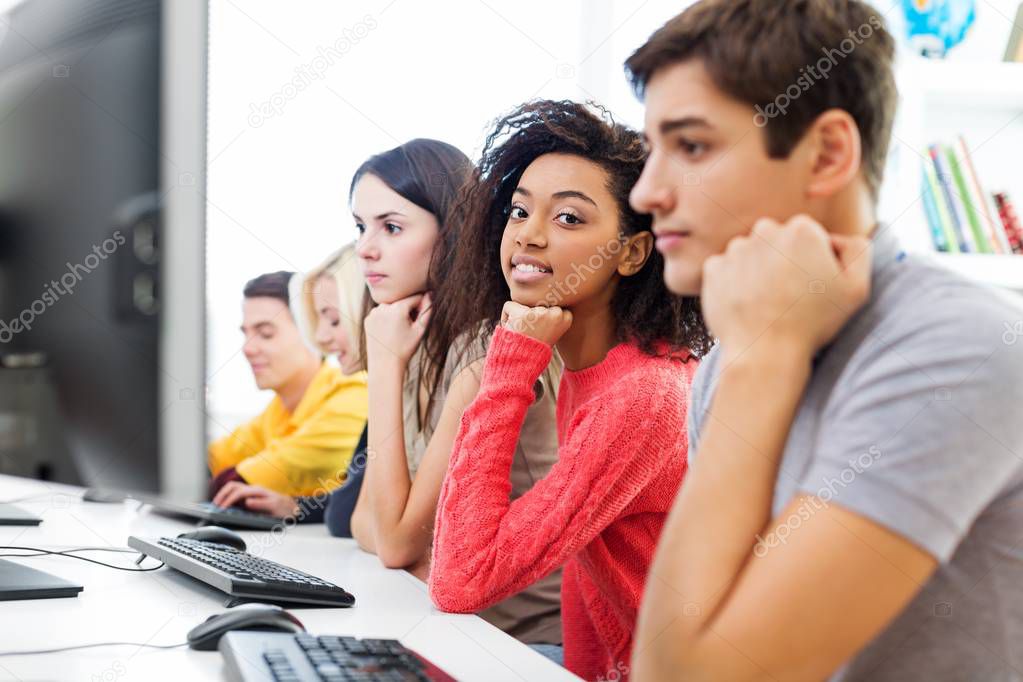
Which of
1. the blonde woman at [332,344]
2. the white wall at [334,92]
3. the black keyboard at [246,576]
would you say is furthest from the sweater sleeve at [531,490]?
the white wall at [334,92]

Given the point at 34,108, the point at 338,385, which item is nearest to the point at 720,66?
the point at 34,108

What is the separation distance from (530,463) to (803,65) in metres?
0.96

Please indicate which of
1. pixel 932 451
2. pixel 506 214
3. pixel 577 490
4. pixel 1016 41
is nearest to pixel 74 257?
pixel 506 214

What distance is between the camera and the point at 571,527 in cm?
120

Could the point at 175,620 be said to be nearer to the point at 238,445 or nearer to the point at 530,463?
the point at 530,463

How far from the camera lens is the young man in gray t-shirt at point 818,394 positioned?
693 mm

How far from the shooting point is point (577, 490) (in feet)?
3.93

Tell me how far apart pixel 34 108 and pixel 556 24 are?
1.75 metres

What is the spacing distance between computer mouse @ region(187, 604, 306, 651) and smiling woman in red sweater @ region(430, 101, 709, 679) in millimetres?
285

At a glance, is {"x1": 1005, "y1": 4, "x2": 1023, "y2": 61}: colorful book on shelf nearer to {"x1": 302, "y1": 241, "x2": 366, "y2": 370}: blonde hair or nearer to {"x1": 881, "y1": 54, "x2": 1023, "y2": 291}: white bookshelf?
{"x1": 881, "y1": 54, "x2": 1023, "y2": 291}: white bookshelf

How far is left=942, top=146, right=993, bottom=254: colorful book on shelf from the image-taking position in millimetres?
2262

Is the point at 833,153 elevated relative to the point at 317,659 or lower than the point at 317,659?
elevated

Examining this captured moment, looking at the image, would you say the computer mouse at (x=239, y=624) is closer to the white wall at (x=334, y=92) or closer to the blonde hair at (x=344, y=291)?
the blonde hair at (x=344, y=291)

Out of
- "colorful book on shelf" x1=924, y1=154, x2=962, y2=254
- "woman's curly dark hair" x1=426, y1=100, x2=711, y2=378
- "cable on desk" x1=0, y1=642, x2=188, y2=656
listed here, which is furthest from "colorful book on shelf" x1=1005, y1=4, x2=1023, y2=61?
"cable on desk" x1=0, y1=642, x2=188, y2=656
